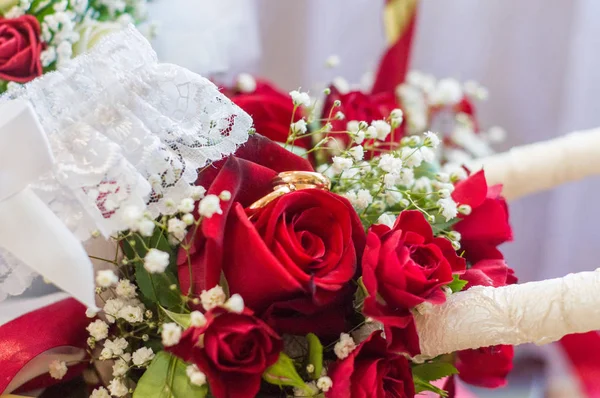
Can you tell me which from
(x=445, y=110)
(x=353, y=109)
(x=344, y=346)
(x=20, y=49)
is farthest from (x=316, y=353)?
(x=445, y=110)

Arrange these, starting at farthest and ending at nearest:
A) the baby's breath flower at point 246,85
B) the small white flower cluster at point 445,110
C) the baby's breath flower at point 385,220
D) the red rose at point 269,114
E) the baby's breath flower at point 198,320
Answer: the small white flower cluster at point 445,110
the baby's breath flower at point 246,85
the red rose at point 269,114
the baby's breath flower at point 385,220
the baby's breath flower at point 198,320

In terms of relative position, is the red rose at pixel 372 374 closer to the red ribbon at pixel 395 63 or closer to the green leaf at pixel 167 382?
the green leaf at pixel 167 382

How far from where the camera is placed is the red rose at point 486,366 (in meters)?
0.56

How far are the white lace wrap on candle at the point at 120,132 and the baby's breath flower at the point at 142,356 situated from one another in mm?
93

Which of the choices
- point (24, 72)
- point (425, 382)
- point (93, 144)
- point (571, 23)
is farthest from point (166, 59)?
point (571, 23)

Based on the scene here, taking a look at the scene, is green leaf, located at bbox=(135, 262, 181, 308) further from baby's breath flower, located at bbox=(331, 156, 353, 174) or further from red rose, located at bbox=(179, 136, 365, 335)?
baby's breath flower, located at bbox=(331, 156, 353, 174)

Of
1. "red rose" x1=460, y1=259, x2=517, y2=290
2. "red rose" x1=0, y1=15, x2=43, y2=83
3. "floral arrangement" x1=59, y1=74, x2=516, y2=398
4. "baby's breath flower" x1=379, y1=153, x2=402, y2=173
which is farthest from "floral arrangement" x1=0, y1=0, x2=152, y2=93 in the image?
"red rose" x1=460, y1=259, x2=517, y2=290

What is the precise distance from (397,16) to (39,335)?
0.60 m

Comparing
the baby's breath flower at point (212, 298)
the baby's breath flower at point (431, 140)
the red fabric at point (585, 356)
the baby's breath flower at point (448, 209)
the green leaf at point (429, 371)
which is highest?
the baby's breath flower at point (431, 140)

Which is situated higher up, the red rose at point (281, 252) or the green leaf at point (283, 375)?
the red rose at point (281, 252)

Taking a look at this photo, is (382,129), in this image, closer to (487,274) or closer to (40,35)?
(487,274)

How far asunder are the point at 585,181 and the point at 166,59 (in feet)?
2.35

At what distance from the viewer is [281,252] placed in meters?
0.42

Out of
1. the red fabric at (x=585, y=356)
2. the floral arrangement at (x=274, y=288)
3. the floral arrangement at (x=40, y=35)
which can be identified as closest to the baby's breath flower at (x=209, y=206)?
the floral arrangement at (x=274, y=288)
